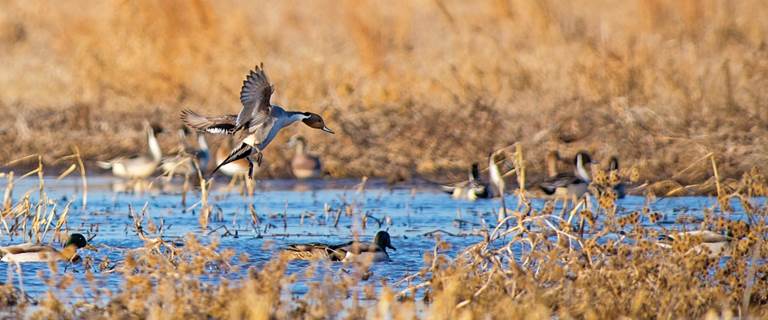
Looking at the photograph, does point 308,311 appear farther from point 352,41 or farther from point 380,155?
point 352,41

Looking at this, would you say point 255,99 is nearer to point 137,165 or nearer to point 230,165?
point 137,165

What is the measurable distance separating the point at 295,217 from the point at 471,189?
7.22ft

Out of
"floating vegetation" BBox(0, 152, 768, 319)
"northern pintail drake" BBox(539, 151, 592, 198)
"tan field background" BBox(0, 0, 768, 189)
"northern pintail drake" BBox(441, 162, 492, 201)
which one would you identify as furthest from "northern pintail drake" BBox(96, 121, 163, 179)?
"floating vegetation" BBox(0, 152, 768, 319)

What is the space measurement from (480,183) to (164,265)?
7599 mm

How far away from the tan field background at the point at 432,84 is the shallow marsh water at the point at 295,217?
786 millimetres

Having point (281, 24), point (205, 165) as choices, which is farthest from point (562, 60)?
point (281, 24)

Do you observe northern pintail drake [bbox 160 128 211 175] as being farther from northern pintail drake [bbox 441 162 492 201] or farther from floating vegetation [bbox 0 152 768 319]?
floating vegetation [bbox 0 152 768 319]

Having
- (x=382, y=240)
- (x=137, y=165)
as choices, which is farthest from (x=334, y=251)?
(x=137, y=165)

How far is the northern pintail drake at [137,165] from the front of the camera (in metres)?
15.4

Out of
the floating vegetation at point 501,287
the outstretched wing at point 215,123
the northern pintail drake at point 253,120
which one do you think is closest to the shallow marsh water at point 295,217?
the northern pintail drake at point 253,120

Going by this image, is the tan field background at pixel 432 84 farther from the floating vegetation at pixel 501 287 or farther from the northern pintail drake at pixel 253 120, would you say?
the floating vegetation at pixel 501 287

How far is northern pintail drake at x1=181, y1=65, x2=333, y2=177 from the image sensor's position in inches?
347

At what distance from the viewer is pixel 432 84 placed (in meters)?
17.2

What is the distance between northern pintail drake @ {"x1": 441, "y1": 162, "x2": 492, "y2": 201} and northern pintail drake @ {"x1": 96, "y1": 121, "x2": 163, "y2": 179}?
129 inches
